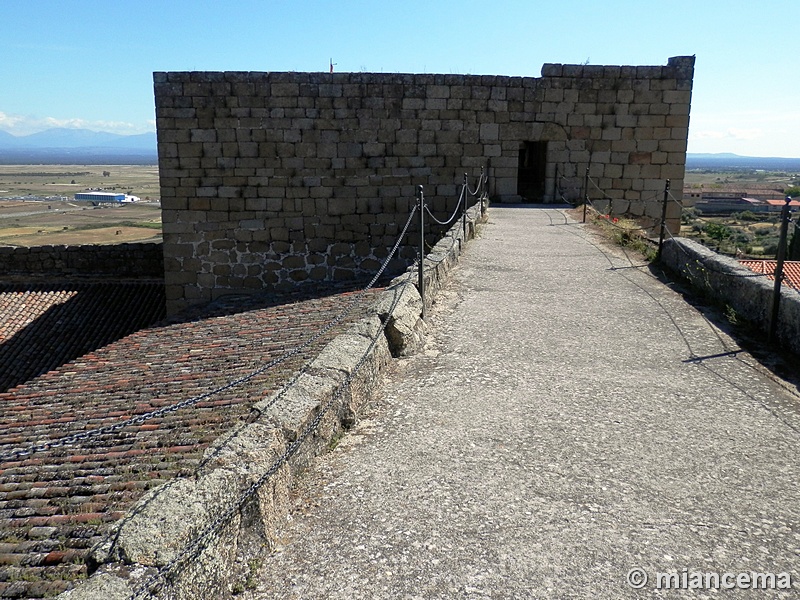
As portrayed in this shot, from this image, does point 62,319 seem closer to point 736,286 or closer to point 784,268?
point 736,286

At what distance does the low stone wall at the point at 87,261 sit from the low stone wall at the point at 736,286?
967 cm

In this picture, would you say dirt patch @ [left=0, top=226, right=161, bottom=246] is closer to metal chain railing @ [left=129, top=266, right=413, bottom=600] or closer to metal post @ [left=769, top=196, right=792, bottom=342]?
metal post @ [left=769, top=196, right=792, bottom=342]

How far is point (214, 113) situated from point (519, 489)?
9.54m

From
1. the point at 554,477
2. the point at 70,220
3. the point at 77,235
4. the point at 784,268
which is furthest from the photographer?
the point at 70,220

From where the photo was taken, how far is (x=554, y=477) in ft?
10.2

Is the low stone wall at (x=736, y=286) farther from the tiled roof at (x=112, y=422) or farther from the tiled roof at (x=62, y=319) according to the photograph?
the tiled roof at (x=62, y=319)

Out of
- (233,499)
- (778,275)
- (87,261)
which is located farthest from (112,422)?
(87,261)

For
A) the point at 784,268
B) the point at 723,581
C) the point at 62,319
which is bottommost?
the point at 62,319

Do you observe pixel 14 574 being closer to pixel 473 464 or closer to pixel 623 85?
pixel 473 464

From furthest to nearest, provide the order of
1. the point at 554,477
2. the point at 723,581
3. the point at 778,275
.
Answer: the point at 778,275 < the point at 554,477 < the point at 723,581

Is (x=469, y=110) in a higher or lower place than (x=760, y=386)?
higher

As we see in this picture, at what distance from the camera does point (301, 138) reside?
436 inches

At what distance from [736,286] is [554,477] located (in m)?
3.69

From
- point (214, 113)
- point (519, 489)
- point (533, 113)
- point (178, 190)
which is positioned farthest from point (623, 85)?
point (519, 489)
